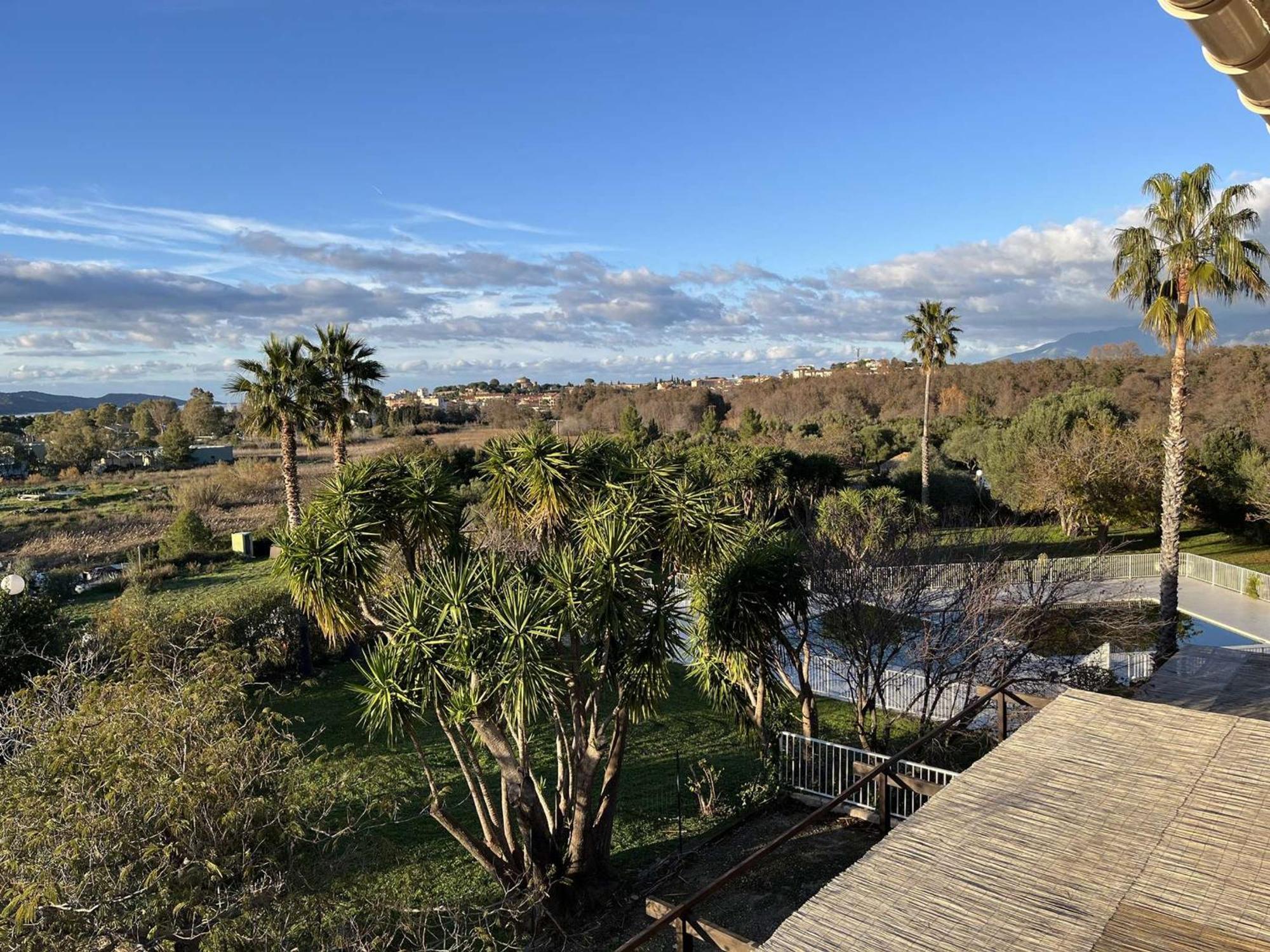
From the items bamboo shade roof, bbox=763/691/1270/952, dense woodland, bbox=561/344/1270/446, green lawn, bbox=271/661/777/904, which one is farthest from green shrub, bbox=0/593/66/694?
dense woodland, bbox=561/344/1270/446

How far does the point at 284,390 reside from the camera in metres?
17.0

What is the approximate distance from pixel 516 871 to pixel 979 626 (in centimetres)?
768

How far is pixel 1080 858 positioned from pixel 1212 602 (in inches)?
730

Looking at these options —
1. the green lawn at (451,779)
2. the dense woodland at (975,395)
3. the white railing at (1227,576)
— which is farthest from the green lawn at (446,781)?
the dense woodland at (975,395)

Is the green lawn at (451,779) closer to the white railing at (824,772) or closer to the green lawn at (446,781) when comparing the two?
the green lawn at (446,781)

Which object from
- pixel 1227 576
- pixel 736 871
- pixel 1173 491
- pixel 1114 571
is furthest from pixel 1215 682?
pixel 1227 576

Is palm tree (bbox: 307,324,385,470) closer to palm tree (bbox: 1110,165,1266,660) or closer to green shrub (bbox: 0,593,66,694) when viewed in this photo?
green shrub (bbox: 0,593,66,694)

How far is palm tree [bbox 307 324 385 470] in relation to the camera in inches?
678

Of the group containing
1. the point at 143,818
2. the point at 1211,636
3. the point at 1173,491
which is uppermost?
the point at 1173,491

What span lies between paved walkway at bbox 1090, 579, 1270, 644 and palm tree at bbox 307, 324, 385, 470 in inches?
653

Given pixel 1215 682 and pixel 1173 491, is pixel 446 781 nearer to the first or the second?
pixel 1215 682

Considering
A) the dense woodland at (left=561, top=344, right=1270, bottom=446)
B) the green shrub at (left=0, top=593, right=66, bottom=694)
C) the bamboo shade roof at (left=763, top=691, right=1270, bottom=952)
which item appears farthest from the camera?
the dense woodland at (left=561, top=344, right=1270, bottom=446)

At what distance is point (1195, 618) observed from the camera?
17.5 meters

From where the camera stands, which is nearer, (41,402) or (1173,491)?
(1173,491)
